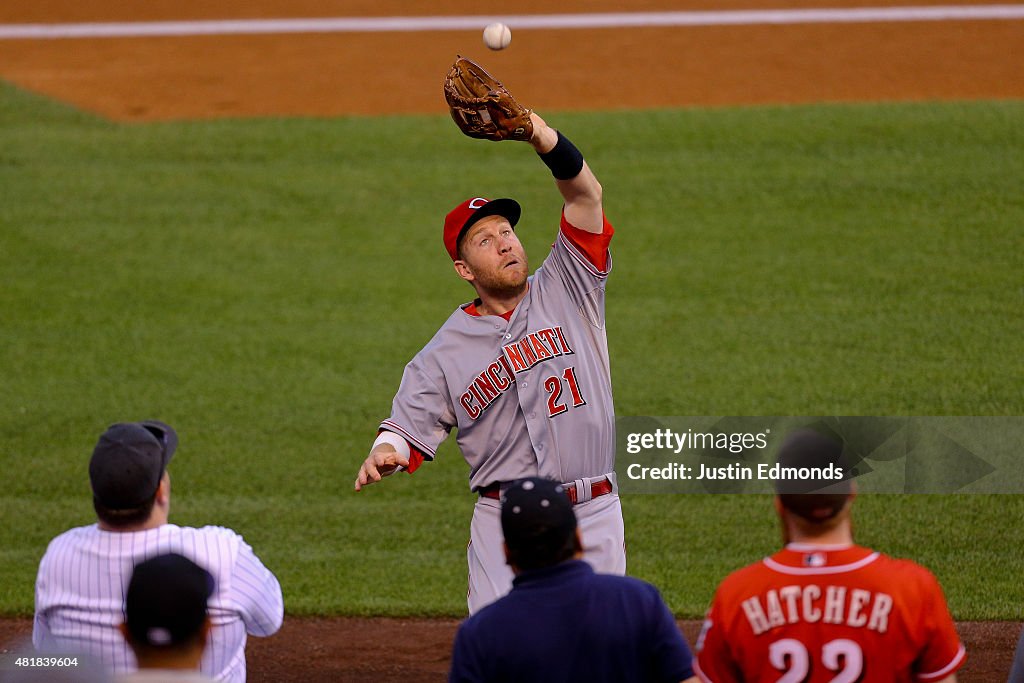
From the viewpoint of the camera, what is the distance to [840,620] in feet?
9.20

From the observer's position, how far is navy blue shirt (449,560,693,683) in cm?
282

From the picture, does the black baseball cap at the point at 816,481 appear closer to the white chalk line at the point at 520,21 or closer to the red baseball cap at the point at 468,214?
the red baseball cap at the point at 468,214

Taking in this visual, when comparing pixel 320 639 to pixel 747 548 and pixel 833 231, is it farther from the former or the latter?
pixel 833 231

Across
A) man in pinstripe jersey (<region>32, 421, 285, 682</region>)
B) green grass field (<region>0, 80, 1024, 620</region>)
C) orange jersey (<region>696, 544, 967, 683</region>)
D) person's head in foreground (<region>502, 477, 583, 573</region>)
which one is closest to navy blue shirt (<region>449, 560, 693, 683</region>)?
person's head in foreground (<region>502, 477, 583, 573</region>)

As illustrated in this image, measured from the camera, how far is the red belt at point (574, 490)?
13.6 ft

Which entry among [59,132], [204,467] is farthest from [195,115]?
[204,467]

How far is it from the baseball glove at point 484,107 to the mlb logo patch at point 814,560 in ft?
5.90

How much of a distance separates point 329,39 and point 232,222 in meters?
4.93

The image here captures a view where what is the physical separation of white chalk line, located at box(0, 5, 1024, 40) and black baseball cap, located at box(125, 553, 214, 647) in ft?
42.9

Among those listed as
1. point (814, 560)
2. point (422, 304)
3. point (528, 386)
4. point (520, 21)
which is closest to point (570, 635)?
point (814, 560)

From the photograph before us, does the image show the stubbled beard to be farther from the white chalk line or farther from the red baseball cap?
the white chalk line

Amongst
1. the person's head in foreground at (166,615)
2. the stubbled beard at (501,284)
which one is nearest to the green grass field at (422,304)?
the stubbled beard at (501,284)

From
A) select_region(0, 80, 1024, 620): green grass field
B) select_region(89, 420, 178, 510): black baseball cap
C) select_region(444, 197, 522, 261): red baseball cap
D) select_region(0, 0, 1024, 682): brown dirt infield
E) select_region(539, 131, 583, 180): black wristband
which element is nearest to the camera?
select_region(89, 420, 178, 510): black baseball cap

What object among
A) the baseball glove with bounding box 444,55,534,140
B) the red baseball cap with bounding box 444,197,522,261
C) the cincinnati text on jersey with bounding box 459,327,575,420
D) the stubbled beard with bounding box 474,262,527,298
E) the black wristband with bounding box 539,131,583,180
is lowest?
the cincinnati text on jersey with bounding box 459,327,575,420
